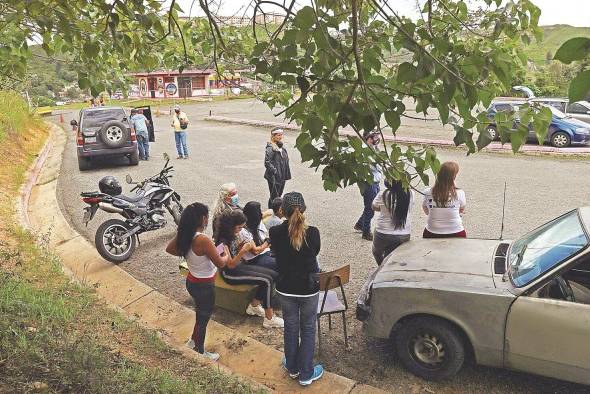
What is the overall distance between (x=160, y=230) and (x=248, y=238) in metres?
3.63

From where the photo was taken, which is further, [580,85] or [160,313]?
[160,313]

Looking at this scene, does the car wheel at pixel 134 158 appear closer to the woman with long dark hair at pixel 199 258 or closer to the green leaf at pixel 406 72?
the woman with long dark hair at pixel 199 258

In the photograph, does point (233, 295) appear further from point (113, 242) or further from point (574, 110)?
point (574, 110)

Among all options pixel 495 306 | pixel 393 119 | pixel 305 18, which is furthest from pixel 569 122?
pixel 305 18

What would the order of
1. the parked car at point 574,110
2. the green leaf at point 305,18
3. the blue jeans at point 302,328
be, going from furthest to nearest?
the parked car at point 574,110 < the blue jeans at point 302,328 < the green leaf at point 305,18

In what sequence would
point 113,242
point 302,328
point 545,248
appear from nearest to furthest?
point 302,328 < point 545,248 < point 113,242

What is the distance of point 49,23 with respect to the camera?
11.6 feet

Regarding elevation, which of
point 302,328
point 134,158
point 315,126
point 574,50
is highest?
point 574,50

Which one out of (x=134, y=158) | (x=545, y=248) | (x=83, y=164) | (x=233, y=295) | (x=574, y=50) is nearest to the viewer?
(x=574, y=50)

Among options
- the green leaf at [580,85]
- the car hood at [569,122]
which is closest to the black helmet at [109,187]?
the green leaf at [580,85]

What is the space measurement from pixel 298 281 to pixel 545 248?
7.22 ft

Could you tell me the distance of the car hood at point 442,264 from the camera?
4.14m

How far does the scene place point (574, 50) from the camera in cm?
143

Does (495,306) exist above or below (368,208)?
above
